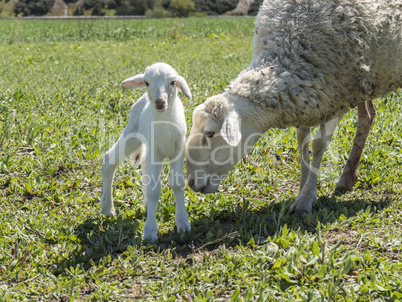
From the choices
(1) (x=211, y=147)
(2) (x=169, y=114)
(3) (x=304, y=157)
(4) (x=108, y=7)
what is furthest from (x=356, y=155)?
(4) (x=108, y=7)

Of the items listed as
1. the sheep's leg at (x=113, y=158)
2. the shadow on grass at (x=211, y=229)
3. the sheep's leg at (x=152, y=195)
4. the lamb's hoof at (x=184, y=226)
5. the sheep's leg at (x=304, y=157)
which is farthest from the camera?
the sheep's leg at (x=304, y=157)

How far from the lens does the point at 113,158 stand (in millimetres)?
4051

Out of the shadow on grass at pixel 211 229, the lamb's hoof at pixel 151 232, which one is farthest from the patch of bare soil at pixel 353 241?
the lamb's hoof at pixel 151 232

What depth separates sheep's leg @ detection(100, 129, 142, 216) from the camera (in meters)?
4.02

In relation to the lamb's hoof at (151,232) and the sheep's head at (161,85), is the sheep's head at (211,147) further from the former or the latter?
the lamb's hoof at (151,232)

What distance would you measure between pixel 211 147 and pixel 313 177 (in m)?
1.03

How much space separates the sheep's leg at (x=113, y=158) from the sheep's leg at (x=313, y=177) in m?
1.41

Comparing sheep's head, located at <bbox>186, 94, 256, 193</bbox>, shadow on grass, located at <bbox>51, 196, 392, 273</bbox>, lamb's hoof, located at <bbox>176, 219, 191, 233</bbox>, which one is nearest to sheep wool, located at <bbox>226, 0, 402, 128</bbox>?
sheep's head, located at <bbox>186, 94, 256, 193</bbox>

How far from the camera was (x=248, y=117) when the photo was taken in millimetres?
3715

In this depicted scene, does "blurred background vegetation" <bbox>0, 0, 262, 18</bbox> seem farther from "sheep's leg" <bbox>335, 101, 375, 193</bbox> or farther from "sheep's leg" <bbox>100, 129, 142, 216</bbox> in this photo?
"sheep's leg" <bbox>100, 129, 142, 216</bbox>

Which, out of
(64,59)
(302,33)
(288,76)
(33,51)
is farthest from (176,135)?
(33,51)

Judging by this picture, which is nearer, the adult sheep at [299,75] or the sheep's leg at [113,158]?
the adult sheep at [299,75]

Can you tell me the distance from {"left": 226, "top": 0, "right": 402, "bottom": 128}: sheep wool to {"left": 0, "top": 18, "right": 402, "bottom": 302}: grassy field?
878mm

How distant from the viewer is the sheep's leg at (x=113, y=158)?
402 cm
